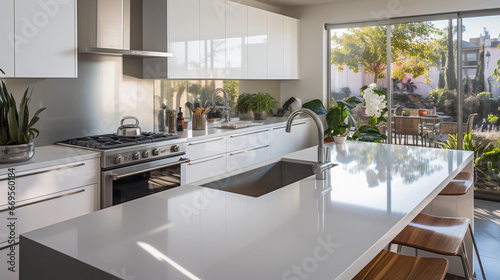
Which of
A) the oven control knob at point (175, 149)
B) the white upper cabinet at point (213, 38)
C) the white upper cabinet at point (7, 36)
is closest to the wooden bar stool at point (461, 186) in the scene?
the oven control knob at point (175, 149)

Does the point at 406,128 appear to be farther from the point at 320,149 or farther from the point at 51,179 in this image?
the point at 51,179

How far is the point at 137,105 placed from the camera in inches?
159

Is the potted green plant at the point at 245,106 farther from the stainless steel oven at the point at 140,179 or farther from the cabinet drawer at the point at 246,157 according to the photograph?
the stainless steel oven at the point at 140,179

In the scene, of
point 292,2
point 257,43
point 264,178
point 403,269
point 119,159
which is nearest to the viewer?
point 403,269

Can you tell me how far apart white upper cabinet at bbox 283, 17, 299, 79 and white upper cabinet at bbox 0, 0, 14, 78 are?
3.59 m

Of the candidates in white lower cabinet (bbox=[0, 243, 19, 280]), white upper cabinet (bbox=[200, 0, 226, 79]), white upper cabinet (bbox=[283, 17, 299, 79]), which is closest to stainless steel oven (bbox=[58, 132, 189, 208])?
white lower cabinet (bbox=[0, 243, 19, 280])

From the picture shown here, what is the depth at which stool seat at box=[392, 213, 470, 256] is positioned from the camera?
194cm

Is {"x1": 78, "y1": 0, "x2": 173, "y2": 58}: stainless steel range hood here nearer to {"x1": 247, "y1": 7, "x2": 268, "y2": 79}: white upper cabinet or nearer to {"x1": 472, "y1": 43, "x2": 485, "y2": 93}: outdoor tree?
{"x1": 247, "y1": 7, "x2": 268, "y2": 79}: white upper cabinet

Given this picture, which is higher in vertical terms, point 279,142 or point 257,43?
point 257,43

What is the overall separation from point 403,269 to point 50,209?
2243 mm

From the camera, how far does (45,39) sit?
293 cm

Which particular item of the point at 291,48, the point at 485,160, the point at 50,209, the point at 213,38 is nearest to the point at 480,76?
the point at 485,160

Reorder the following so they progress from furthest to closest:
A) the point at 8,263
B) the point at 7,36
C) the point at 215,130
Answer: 1. the point at 215,130
2. the point at 7,36
3. the point at 8,263

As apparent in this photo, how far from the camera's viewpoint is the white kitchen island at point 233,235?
1.10 metres
